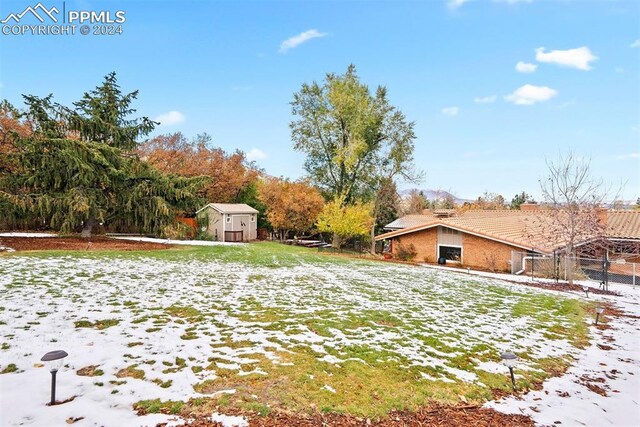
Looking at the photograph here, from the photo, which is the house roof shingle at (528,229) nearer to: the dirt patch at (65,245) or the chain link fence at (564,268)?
the chain link fence at (564,268)

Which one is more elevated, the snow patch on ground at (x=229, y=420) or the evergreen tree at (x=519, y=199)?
the evergreen tree at (x=519, y=199)

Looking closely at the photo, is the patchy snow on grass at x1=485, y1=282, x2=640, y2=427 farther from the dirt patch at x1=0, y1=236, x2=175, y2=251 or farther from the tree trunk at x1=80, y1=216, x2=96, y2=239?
the tree trunk at x1=80, y1=216, x2=96, y2=239

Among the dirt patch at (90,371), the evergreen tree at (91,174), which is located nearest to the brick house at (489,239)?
the evergreen tree at (91,174)

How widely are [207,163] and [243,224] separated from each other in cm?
1060

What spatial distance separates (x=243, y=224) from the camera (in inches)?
1265

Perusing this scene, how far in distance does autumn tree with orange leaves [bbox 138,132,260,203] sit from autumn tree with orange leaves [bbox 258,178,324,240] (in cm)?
762

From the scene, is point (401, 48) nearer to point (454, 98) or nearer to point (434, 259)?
point (454, 98)

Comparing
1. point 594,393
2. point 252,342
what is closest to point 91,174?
point 252,342

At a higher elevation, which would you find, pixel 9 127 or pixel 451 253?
pixel 9 127

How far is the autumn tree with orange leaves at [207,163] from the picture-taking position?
35.6 meters

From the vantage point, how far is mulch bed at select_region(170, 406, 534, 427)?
346 centimetres

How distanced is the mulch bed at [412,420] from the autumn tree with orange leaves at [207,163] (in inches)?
1376

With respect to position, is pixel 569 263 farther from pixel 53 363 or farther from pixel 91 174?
pixel 91 174

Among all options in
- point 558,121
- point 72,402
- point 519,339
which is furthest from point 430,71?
point 72,402
